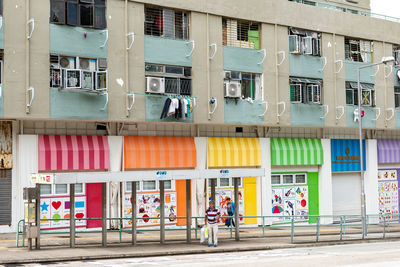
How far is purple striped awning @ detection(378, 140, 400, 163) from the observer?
37500 millimetres

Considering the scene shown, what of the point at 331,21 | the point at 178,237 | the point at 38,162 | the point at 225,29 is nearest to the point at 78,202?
the point at 38,162

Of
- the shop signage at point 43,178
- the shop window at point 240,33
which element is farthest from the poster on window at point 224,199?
the shop signage at point 43,178

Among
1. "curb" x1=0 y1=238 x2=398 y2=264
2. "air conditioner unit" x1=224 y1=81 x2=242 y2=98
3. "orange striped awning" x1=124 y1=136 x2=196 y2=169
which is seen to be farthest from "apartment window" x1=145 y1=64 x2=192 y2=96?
"curb" x1=0 y1=238 x2=398 y2=264

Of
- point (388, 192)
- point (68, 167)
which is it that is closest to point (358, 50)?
point (388, 192)

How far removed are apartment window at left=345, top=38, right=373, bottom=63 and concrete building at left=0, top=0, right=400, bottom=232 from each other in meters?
0.07

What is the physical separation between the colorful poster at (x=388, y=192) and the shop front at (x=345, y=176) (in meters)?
1.80

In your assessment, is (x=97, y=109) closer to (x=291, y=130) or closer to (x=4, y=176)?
(x=4, y=176)

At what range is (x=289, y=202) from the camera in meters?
33.5

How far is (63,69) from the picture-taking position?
2542cm

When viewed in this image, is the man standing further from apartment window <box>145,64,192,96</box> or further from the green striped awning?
the green striped awning

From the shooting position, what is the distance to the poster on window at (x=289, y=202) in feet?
108

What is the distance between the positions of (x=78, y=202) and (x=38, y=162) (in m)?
2.75

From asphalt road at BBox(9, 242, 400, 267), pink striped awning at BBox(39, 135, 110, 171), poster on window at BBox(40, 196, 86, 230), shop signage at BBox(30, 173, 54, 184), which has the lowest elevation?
asphalt road at BBox(9, 242, 400, 267)

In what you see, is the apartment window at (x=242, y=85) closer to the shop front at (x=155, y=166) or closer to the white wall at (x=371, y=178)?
the shop front at (x=155, y=166)
